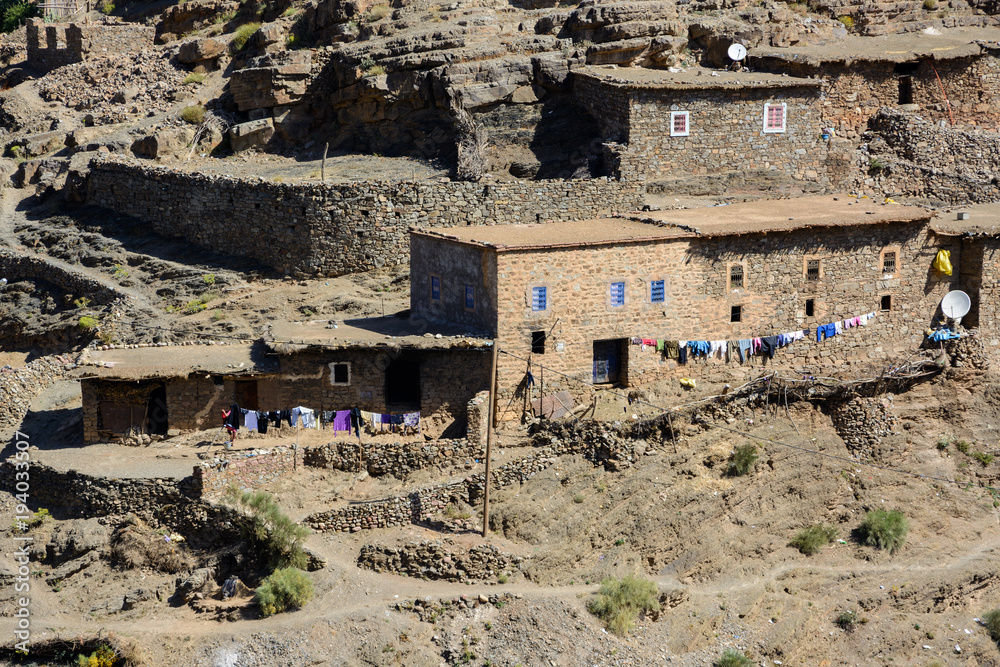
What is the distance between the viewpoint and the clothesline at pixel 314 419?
3628cm

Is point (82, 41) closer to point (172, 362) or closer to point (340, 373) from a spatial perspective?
point (172, 362)

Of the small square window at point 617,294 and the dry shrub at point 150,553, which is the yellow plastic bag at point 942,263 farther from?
A: the dry shrub at point 150,553

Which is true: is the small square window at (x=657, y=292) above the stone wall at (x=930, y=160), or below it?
below

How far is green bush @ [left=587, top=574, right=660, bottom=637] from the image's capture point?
33.3 meters

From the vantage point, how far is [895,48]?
48.4m

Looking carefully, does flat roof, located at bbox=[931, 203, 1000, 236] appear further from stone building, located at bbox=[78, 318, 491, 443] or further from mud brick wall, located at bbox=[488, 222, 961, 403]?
stone building, located at bbox=[78, 318, 491, 443]

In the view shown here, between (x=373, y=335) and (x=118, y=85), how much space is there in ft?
68.9

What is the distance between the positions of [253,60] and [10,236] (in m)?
9.65

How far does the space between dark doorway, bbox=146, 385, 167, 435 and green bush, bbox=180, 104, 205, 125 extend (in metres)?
14.7

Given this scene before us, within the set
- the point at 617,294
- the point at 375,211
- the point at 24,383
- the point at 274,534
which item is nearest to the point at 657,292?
the point at 617,294

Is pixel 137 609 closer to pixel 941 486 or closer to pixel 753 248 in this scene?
pixel 753 248

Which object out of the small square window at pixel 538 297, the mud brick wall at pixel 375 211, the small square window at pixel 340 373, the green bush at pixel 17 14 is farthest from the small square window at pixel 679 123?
the green bush at pixel 17 14

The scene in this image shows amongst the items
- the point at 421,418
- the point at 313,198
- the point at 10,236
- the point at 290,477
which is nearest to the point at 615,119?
the point at 313,198

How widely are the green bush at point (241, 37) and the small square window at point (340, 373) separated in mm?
19681
